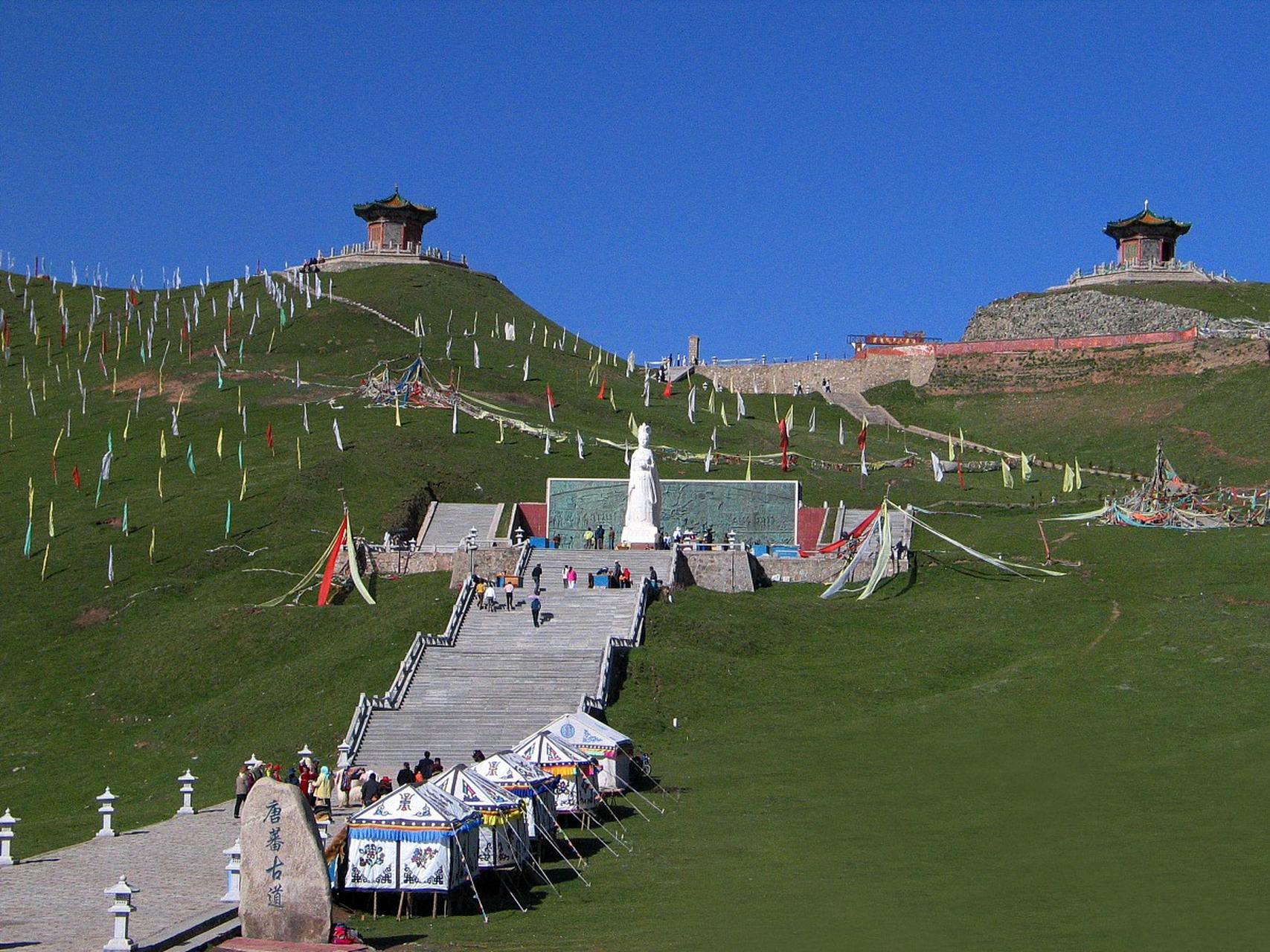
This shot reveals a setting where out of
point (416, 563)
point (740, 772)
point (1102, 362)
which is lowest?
point (740, 772)

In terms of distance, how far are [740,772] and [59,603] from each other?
32825 millimetres

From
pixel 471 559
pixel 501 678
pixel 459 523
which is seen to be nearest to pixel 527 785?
pixel 501 678

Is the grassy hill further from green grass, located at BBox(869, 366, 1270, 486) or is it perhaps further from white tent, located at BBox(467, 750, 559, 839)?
white tent, located at BBox(467, 750, 559, 839)

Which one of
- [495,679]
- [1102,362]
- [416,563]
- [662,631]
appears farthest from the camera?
[1102,362]

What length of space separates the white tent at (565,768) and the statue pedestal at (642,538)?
23511mm

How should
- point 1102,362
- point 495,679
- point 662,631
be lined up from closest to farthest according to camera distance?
1. point 495,679
2. point 662,631
3. point 1102,362

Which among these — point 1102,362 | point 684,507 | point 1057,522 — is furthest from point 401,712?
point 1102,362

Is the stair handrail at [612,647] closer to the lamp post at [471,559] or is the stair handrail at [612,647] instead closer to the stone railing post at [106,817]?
the lamp post at [471,559]

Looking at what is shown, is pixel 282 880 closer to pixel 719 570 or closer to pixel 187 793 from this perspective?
pixel 187 793

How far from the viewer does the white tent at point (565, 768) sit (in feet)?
107

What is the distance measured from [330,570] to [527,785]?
2762 centimetres

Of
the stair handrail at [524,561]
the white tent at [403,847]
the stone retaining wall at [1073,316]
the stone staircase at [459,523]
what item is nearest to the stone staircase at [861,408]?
the stone retaining wall at [1073,316]

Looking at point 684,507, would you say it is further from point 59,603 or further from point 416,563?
point 59,603

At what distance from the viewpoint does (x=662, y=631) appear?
48406mm
